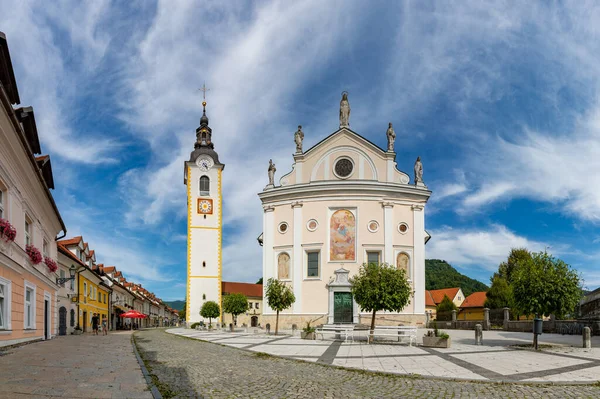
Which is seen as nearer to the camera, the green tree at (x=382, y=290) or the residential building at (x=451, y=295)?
the green tree at (x=382, y=290)

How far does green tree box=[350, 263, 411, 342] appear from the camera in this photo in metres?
26.3

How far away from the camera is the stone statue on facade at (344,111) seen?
159 ft

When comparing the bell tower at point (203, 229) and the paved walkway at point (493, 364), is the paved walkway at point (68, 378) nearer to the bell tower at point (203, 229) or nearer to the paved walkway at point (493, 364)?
the paved walkway at point (493, 364)

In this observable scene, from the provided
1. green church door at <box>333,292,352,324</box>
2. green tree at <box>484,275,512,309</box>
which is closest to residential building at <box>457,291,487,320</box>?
green tree at <box>484,275,512,309</box>

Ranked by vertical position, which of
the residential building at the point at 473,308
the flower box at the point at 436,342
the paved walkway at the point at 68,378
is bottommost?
the residential building at the point at 473,308

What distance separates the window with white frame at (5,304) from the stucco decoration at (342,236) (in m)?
31.7

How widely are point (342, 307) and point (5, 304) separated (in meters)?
31.8

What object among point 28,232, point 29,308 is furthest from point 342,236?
point 29,308

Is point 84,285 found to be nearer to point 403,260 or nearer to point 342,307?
point 342,307

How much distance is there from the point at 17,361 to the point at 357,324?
107ft

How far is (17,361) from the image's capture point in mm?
10523

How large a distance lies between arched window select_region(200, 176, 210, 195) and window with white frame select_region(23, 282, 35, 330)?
4497 centimetres

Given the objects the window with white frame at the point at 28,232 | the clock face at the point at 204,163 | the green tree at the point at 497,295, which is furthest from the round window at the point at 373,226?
the window with white frame at the point at 28,232

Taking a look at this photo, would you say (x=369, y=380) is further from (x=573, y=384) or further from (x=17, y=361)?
(x=17, y=361)
